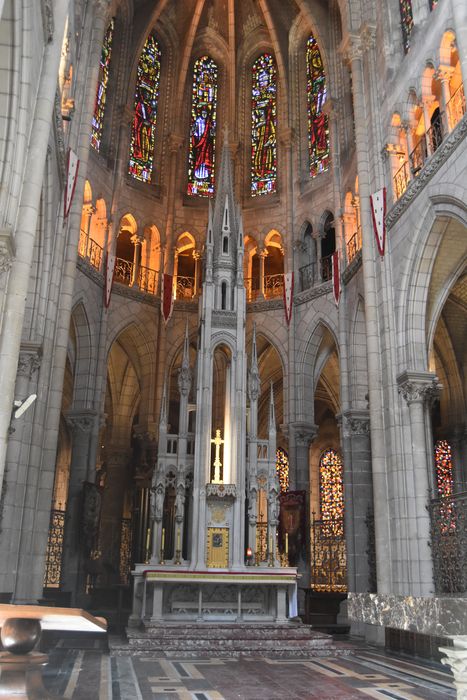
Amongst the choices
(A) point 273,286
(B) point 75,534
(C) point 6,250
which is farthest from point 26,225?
(A) point 273,286

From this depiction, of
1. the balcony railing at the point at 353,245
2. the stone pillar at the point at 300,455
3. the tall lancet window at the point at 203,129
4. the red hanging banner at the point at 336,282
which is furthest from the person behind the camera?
the tall lancet window at the point at 203,129

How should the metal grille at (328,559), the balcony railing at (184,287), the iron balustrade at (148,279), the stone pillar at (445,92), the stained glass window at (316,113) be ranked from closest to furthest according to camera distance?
the stone pillar at (445,92) < the metal grille at (328,559) < the iron balustrade at (148,279) < the stained glass window at (316,113) < the balcony railing at (184,287)

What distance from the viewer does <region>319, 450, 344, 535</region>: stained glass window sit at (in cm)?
3052

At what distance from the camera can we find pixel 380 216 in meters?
17.2

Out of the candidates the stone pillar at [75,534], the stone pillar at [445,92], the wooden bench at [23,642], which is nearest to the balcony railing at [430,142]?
the stone pillar at [445,92]

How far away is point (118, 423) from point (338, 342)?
30.8 feet

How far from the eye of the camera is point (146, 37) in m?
26.4

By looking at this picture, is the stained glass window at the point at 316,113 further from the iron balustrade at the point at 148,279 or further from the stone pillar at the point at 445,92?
the stone pillar at the point at 445,92

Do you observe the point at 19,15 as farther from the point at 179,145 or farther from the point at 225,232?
the point at 179,145

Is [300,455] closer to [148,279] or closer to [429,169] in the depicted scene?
[148,279]

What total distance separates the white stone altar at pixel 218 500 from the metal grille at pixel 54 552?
387 cm

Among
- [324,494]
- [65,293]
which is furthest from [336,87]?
[324,494]

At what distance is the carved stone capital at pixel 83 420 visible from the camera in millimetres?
20609

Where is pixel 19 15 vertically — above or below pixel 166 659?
above
